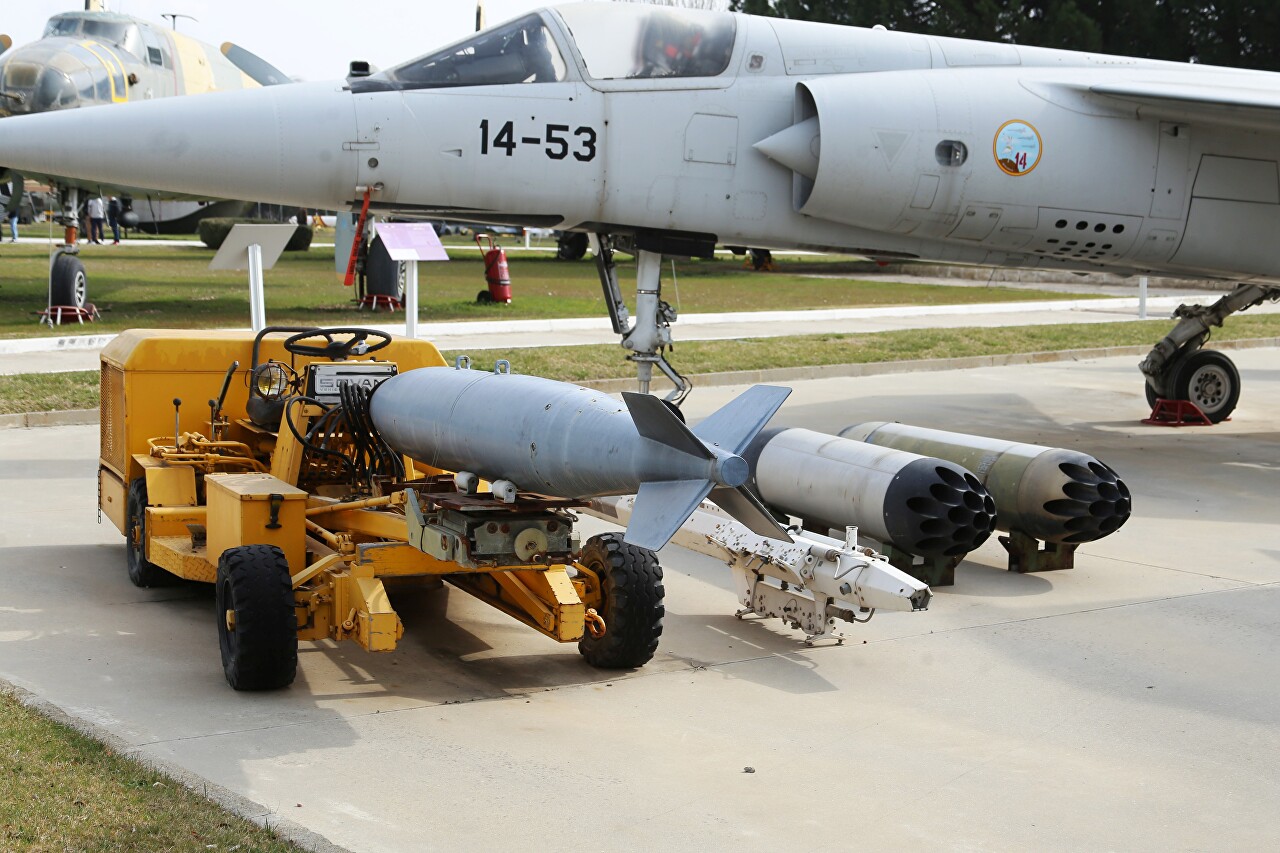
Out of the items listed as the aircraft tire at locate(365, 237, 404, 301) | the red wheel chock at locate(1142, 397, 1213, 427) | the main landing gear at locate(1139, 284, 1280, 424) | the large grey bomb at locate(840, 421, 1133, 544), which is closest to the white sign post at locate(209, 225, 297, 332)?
the large grey bomb at locate(840, 421, 1133, 544)

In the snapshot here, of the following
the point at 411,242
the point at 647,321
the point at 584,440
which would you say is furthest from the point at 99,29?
the point at 584,440

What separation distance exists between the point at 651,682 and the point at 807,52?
631 cm

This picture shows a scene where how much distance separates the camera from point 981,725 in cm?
582

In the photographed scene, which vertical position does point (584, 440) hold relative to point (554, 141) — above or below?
below

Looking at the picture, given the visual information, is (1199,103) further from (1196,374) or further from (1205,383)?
(1205,383)

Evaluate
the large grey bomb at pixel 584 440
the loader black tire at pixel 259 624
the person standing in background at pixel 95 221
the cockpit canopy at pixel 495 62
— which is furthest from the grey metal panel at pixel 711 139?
the person standing in background at pixel 95 221

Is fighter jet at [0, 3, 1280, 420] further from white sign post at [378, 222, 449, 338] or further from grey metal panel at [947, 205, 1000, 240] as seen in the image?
white sign post at [378, 222, 449, 338]

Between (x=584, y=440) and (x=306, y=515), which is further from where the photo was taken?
(x=306, y=515)

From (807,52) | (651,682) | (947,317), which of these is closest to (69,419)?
(807,52)

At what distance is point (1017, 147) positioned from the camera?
36.1 feet

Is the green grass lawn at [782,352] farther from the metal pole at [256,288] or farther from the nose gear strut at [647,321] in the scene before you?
the nose gear strut at [647,321]

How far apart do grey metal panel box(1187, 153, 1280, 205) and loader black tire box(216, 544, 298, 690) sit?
8854 mm

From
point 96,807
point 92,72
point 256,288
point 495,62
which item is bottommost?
point 96,807

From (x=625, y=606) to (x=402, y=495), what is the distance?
3.88 ft
